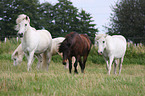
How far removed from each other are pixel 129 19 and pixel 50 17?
81.4 feet

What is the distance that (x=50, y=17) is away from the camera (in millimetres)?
49719

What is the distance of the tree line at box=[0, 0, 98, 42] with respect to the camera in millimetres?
41616

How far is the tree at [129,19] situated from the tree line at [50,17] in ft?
45.8

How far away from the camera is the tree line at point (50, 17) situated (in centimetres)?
4162

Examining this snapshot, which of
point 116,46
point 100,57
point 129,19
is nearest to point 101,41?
point 116,46

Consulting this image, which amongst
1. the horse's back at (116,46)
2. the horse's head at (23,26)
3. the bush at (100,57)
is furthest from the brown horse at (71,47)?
the bush at (100,57)

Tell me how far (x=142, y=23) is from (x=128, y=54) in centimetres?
1465

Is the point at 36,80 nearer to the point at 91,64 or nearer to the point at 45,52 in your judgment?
the point at 45,52

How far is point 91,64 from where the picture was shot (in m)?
13.8

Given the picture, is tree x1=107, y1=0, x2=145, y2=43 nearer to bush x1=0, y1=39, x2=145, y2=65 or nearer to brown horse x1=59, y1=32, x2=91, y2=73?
bush x1=0, y1=39, x2=145, y2=65

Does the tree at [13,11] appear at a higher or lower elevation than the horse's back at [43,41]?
higher

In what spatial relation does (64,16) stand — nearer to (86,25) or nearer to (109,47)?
(86,25)

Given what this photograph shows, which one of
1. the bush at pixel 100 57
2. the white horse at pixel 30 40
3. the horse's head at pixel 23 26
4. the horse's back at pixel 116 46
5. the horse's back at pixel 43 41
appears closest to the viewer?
the horse's head at pixel 23 26

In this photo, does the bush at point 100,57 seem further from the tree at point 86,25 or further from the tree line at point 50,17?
the tree at point 86,25
